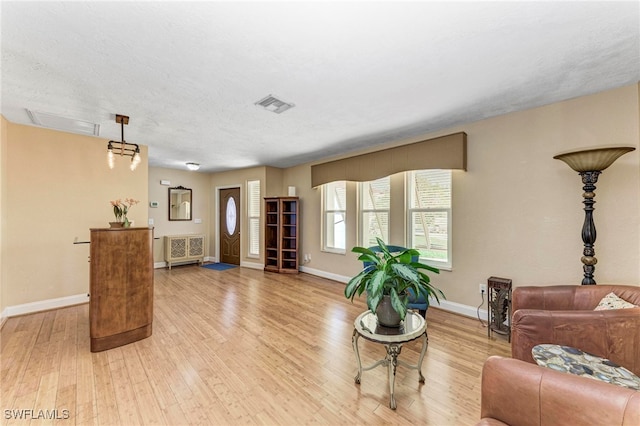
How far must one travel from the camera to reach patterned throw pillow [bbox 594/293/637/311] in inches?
71.5

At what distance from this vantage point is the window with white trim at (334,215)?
5.06 meters

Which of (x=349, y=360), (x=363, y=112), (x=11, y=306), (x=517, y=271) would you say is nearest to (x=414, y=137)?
(x=363, y=112)

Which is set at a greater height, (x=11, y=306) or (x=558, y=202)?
(x=558, y=202)

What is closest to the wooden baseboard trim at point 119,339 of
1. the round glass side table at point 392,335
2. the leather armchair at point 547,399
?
the round glass side table at point 392,335

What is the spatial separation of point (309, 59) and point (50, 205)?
4.17m

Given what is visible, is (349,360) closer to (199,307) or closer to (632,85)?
(199,307)

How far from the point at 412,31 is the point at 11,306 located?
5.41 metres

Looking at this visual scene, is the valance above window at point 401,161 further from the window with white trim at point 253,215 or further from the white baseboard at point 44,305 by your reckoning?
the white baseboard at point 44,305

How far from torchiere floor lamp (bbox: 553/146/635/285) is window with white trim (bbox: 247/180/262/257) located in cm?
550

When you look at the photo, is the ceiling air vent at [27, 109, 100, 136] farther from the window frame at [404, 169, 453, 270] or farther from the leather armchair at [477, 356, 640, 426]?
the leather armchair at [477, 356, 640, 426]

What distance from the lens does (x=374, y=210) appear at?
4.44 metres

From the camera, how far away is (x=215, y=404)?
1.75 meters

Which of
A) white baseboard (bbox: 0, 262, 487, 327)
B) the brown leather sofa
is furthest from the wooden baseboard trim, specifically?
the brown leather sofa

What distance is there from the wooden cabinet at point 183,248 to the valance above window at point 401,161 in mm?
3711
